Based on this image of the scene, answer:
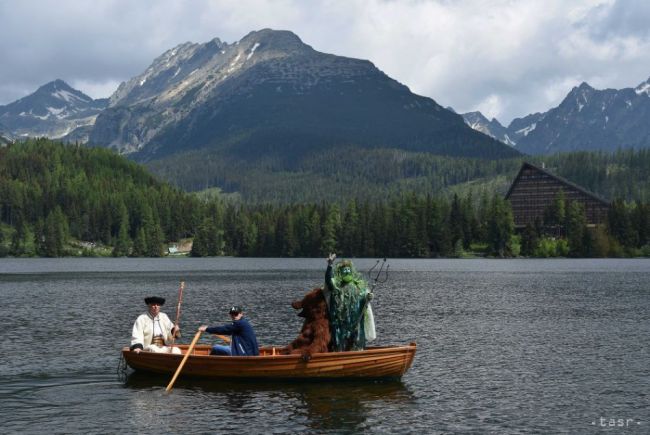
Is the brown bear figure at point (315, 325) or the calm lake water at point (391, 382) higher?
the brown bear figure at point (315, 325)

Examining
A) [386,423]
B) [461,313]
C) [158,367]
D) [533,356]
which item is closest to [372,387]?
[386,423]

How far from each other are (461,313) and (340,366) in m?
37.1

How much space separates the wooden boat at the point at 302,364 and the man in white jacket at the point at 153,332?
98 centimetres

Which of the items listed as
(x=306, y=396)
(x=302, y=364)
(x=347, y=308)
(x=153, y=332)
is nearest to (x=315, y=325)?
(x=347, y=308)

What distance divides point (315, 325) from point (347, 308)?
1.87 meters

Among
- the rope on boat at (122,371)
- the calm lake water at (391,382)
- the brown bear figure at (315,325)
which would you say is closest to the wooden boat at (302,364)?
the calm lake water at (391,382)

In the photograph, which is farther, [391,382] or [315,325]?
[391,382]

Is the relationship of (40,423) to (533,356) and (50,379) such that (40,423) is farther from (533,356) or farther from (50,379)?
(533,356)

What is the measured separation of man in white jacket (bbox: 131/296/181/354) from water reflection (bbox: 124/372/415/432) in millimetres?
1606

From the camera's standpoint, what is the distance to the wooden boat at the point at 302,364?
120 ft

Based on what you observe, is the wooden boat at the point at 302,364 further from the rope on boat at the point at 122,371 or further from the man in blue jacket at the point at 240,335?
the rope on boat at the point at 122,371

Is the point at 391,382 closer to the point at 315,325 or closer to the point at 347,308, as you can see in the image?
the point at 347,308

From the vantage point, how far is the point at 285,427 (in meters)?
29.8

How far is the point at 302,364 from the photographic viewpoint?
36.8 m
